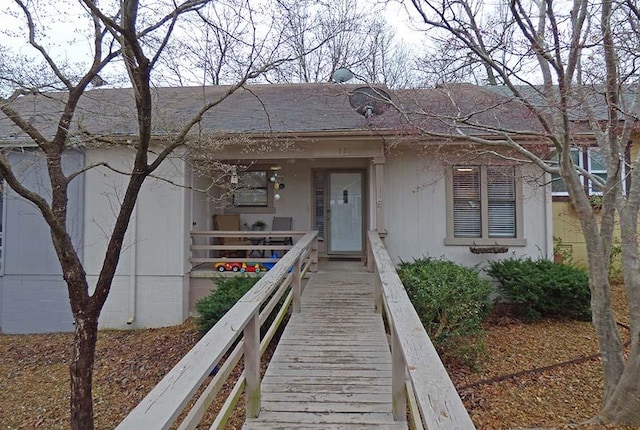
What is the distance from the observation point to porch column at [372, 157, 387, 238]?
7.43 metres

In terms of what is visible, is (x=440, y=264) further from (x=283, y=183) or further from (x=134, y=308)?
(x=134, y=308)

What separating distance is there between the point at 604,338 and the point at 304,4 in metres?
5.63

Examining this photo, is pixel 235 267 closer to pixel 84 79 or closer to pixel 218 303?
pixel 218 303

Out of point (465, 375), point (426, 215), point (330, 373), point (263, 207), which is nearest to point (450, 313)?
point (465, 375)

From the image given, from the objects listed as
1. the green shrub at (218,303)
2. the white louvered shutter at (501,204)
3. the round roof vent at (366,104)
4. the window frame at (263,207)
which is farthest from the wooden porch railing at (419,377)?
the window frame at (263,207)

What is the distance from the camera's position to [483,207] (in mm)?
7973

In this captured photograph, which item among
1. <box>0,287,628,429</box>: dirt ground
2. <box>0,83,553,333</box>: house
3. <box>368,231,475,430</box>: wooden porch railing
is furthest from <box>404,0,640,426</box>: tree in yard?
<box>368,231,475,430</box>: wooden porch railing

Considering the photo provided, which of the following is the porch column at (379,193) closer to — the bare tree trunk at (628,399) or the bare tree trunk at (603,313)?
the bare tree trunk at (603,313)

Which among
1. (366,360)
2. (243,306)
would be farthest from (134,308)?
(243,306)

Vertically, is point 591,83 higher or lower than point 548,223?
higher

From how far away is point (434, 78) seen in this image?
6.18 metres

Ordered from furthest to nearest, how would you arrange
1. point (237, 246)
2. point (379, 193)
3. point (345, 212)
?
point (345, 212) → point (237, 246) → point (379, 193)

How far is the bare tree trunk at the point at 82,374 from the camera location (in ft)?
14.3

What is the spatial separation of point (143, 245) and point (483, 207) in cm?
649
